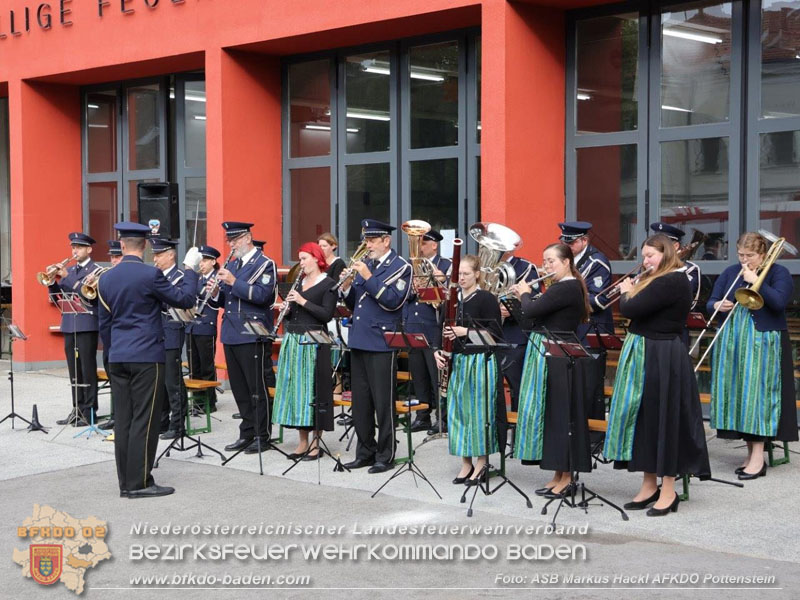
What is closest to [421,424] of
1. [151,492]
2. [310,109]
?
[151,492]

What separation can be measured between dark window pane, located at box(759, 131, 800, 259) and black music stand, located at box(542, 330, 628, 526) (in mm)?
4076

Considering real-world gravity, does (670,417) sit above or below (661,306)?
below

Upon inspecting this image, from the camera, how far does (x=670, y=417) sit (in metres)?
7.14

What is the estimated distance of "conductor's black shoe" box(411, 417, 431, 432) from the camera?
10844 millimetres

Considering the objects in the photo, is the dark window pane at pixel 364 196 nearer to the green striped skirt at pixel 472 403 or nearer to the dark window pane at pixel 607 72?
the dark window pane at pixel 607 72

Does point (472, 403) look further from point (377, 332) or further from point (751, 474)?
point (751, 474)

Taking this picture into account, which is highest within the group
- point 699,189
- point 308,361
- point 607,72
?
point 607,72

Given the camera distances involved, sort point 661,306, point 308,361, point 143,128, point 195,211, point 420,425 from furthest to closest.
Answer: point 143,128 → point 195,211 → point 420,425 → point 308,361 → point 661,306

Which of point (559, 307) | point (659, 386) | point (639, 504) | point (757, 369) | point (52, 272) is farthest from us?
point (52, 272)

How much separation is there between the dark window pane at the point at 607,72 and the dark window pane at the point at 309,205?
3917 millimetres

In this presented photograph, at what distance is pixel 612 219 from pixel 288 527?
19.5 ft

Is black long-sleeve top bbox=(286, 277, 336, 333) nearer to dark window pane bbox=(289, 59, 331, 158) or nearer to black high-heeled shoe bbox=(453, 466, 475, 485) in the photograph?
black high-heeled shoe bbox=(453, 466, 475, 485)

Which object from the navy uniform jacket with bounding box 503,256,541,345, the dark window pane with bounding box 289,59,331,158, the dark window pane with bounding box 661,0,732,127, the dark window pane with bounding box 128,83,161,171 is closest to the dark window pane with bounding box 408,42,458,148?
the dark window pane with bounding box 289,59,331,158

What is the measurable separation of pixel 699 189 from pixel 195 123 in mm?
7880
